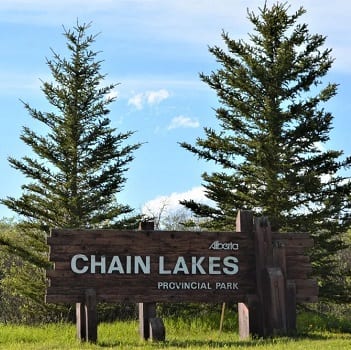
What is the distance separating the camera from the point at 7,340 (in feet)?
43.9

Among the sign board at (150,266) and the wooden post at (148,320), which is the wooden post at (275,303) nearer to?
the sign board at (150,266)

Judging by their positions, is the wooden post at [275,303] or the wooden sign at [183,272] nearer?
the wooden sign at [183,272]

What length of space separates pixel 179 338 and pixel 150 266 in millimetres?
1868

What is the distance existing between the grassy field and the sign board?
86 cm

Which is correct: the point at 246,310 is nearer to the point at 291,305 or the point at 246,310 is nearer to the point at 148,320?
the point at 291,305

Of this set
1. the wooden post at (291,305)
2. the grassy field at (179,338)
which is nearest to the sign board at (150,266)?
the wooden post at (291,305)

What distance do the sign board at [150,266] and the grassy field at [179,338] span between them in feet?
2.81

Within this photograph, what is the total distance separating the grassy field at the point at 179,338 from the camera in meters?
10.4

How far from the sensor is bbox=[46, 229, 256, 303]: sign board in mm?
11547

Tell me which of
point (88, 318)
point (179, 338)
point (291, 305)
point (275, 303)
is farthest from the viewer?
point (179, 338)

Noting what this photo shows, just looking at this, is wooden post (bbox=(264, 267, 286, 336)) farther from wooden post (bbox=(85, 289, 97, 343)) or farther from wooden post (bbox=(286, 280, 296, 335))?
wooden post (bbox=(85, 289, 97, 343))

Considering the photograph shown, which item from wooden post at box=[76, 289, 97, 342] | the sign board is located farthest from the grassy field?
the sign board

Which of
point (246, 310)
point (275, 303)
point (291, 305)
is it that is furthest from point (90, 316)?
point (291, 305)

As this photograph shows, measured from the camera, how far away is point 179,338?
500 inches
